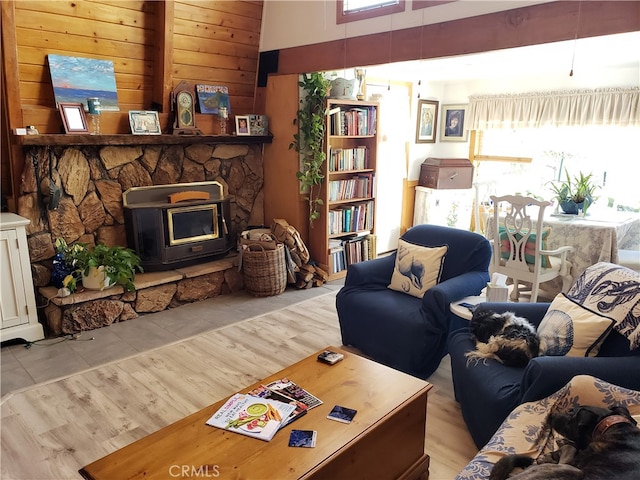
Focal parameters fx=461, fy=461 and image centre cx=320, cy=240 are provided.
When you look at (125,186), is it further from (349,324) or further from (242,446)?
(242,446)

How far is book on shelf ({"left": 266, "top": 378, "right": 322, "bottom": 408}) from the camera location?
6.15ft

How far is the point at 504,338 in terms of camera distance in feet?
7.32

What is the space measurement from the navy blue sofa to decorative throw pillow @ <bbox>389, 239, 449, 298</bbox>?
0.56 metres

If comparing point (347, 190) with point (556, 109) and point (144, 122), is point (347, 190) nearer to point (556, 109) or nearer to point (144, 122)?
point (144, 122)

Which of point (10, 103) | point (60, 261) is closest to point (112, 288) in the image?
point (60, 261)

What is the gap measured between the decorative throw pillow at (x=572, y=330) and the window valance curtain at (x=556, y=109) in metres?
3.67

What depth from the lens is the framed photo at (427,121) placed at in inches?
237

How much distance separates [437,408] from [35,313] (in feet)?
9.51

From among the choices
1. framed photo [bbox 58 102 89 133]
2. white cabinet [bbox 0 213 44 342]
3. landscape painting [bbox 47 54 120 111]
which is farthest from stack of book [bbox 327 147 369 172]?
white cabinet [bbox 0 213 44 342]

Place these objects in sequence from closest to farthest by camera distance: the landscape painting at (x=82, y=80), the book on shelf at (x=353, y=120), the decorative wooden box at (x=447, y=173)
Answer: the landscape painting at (x=82, y=80)
the book on shelf at (x=353, y=120)
the decorative wooden box at (x=447, y=173)

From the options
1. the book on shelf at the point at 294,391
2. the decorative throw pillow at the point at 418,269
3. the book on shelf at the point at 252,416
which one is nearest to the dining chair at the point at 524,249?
the decorative throw pillow at the point at 418,269

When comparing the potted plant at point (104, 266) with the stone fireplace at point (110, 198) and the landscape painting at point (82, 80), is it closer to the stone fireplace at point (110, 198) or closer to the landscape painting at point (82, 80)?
the stone fireplace at point (110, 198)

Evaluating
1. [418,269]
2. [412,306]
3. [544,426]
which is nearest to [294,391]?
[544,426]

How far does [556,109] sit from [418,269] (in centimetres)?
349
